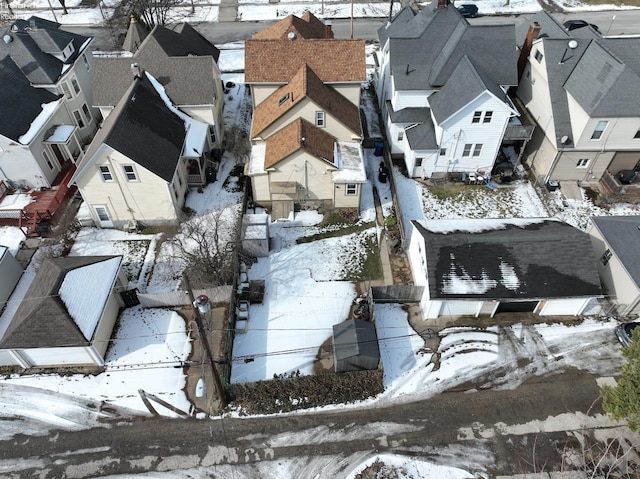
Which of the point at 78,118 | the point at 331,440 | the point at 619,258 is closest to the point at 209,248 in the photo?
the point at 331,440

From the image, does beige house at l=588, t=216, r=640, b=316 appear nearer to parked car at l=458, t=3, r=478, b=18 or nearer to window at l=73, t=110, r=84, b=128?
window at l=73, t=110, r=84, b=128

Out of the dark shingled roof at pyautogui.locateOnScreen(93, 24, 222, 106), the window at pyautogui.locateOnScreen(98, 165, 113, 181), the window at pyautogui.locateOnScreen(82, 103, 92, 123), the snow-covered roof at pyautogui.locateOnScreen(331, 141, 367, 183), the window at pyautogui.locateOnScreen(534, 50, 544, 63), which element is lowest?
the window at pyautogui.locateOnScreen(82, 103, 92, 123)

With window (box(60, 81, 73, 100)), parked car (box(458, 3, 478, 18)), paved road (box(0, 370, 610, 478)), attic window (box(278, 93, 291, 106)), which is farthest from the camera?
parked car (box(458, 3, 478, 18))

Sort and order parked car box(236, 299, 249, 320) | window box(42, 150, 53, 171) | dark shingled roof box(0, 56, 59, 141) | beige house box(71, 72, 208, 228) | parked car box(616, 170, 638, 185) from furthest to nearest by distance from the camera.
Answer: window box(42, 150, 53, 171), parked car box(616, 170, 638, 185), dark shingled roof box(0, 56, 59, 141), beige house box(71, 72, 208, 228), parked car box(236, 299, 249, 320)

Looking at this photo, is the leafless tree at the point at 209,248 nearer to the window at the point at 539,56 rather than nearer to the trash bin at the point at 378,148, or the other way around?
the trash bin at the point at 378,148

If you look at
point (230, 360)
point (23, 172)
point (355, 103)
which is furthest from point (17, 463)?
point (355, 103)

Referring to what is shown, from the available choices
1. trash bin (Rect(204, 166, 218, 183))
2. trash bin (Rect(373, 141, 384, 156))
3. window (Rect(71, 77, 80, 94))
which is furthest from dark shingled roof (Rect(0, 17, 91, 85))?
trash bin (Rect(373, 141, 384, 156))
